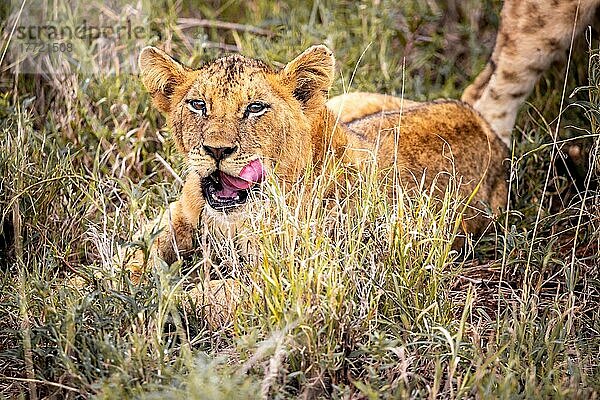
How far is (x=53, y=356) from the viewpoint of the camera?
2.94m

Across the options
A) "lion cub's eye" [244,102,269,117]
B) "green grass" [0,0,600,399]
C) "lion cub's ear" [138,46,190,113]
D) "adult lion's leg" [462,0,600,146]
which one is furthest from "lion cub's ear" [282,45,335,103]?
"adult lion's leg" [462,0,600,146]

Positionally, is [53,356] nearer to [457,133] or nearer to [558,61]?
[457,133]

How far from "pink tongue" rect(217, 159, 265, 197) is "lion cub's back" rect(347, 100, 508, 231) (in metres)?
0.58

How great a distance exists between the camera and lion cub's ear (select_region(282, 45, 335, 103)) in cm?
362

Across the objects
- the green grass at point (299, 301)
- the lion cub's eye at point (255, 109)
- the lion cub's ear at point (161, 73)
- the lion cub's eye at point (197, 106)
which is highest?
the lion cub's ear at point (161, 73)

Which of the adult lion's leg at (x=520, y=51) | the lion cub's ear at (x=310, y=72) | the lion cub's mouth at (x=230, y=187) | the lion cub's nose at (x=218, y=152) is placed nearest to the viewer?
the lion cub's nose at (x=218, y=152)

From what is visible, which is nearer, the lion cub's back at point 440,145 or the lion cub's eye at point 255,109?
the lion cub's eye at point 255,109

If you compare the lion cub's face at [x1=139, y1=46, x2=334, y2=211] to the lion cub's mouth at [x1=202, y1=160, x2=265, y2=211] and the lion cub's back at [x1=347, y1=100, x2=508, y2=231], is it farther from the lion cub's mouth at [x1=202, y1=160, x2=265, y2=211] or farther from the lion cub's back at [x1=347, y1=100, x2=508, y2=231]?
the lion cub's back at [x1=347, y1=100, x2=508, y2=231]

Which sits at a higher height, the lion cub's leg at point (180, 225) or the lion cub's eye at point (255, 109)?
the lion cub's eye at point (255, 109)

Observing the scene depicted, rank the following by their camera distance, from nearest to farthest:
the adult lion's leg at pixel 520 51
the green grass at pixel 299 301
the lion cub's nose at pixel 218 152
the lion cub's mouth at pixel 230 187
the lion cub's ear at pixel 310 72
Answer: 1. the green grass at pixel 299 301
2. the lion cub's nose at pixel 218 152
3. the lion cub's mouth at pixel 230 187
4. the lion cub's ear at pixel 310 72
5. the adult lion's leg at pixel 520 51

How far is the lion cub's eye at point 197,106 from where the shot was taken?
11.5 ft

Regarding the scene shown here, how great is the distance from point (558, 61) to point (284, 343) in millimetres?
2909

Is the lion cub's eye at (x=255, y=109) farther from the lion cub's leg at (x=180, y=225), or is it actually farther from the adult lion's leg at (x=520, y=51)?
the adult lion's leg at (x=520, y=51)

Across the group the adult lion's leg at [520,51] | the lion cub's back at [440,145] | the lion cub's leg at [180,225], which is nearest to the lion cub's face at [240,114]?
the lion cub's leg at [180,225]
